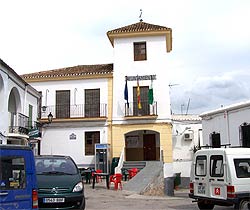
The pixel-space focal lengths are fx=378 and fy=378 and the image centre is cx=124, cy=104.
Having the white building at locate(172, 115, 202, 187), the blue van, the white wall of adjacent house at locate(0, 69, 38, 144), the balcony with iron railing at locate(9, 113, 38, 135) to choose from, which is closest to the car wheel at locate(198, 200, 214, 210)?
the blue van

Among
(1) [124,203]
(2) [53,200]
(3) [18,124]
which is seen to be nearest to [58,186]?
(2) [53,200]

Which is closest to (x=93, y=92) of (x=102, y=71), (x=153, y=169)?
(x=102, y=71)

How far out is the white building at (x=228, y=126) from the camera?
17.5 metres

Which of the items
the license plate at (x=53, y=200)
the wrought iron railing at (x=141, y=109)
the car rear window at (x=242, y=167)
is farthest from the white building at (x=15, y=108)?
Answer: the car rear window at (x=242, y=167)

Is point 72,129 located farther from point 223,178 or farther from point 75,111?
point 223,178

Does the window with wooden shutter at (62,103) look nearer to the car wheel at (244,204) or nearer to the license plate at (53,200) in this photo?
the license plate at (53,200)

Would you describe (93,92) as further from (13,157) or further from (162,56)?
(13,157)

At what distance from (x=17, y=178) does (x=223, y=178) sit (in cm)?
572

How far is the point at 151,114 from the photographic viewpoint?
2578 cm

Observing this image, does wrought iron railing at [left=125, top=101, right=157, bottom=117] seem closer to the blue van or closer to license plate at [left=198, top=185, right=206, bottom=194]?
license plate at [left=198, top=185, right=206, bottom=194]

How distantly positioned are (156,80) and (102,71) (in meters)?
3.96

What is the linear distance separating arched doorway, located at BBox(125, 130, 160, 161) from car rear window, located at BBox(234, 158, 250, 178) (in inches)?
668

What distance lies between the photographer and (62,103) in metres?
27.2

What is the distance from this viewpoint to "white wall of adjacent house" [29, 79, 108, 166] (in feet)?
86.5
